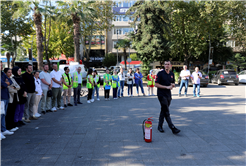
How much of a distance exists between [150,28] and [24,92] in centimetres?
2041

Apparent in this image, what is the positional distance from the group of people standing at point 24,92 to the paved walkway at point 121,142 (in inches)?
15.2

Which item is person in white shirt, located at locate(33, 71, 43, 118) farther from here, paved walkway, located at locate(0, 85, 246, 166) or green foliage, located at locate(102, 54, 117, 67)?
green foliage, located at locate(102, 54, 117, 67)

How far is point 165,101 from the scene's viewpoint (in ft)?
18.2

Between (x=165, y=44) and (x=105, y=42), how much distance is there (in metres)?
32.0

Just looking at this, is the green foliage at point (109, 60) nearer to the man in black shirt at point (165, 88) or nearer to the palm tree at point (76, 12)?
the palm tree at point (76, 12)

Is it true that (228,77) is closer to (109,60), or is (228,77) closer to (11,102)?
(11,102)

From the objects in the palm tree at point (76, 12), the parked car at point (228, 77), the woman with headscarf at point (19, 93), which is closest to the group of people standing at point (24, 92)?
the woman with headscarf at point (19, 93)

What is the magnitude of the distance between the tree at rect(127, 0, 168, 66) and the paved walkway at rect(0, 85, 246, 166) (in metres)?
17.7

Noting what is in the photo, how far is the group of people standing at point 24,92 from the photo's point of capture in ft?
18.3

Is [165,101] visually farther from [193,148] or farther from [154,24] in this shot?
[154,24]

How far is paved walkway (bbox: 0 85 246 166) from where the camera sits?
3959mm

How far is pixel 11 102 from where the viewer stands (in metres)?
5.80

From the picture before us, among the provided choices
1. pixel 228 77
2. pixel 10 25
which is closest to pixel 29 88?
pixel 228 77

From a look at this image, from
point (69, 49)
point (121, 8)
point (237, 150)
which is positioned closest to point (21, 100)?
point (237, 150)
